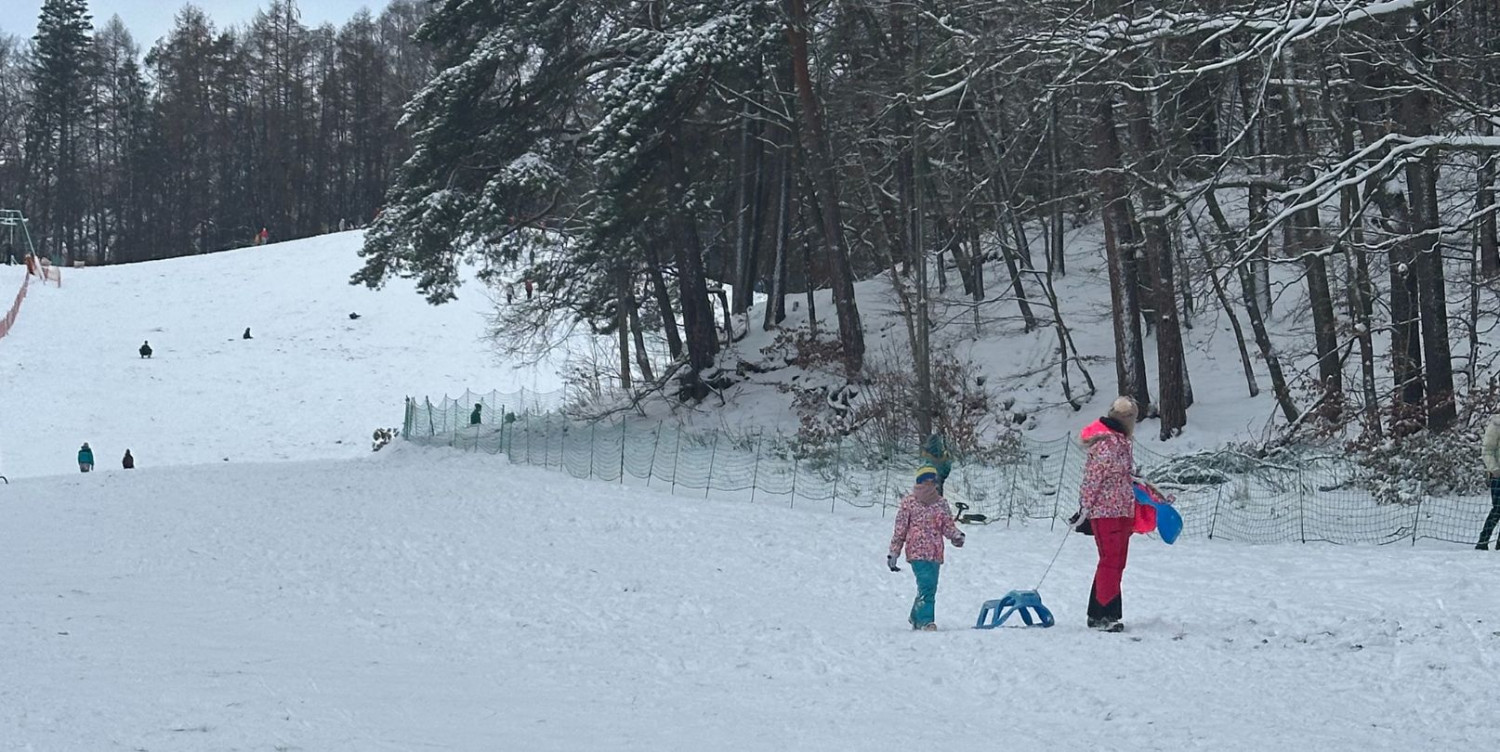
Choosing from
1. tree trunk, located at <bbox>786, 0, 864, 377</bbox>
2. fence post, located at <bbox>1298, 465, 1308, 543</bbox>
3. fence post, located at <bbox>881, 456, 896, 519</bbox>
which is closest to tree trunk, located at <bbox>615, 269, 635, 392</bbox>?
tree trunk, located at <bbox>786, 0, 864, 377</bbox>

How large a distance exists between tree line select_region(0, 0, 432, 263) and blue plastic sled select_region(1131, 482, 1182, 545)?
249ft

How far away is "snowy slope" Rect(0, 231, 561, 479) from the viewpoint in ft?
167

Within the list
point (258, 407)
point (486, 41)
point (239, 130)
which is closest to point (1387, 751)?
point (486, 41)

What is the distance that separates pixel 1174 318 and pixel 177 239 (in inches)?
3131

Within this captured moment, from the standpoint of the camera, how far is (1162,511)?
10.8 metres

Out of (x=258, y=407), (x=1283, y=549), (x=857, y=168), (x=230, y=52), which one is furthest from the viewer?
(x=230, y=52)

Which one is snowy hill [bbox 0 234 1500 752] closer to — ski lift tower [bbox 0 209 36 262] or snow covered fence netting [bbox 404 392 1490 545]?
snow covered fence netting [bbox 404 392 1490 545]

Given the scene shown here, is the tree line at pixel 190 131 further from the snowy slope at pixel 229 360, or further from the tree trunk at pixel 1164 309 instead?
the tree trunk at pixel 1164 309

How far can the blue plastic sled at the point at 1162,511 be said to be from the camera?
10.8 metres

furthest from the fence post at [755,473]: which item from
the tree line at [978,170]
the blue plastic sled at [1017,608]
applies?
the blue plastic sled at [1017,608]

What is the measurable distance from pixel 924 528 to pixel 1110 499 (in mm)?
1619

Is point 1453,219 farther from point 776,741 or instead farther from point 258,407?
point 258,407

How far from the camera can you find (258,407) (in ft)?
183

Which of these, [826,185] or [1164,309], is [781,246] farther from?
[1164,309]
